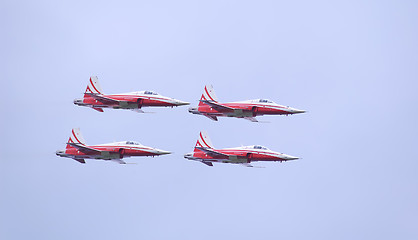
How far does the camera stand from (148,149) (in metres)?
162

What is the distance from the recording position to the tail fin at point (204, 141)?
168375 millimetres

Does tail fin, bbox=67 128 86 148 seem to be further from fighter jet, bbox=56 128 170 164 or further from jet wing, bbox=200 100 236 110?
jet wing, bbox=200 100 236 110

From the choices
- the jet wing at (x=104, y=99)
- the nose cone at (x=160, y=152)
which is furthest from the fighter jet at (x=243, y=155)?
the jet wing at (x=104, y=99)

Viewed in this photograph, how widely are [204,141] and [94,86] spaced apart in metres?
17.7

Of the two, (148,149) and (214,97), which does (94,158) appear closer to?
(148,149)

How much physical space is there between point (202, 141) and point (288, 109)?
44.8 ft

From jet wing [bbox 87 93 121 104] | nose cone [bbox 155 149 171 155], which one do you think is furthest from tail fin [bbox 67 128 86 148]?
nose cone [bbox 155 149 171 155]

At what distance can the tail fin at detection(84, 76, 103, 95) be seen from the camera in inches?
6521

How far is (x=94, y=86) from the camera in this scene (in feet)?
545

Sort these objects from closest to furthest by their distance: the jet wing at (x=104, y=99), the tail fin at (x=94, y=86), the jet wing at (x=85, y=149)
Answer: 1. the jet wing at (x=85, y=149)
2. the jet wing at (x=104, y=99)
3. the tail fin at (x=94, y=86)

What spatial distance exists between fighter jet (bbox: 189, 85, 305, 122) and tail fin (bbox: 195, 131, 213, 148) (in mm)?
4028

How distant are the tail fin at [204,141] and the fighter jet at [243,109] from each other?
4.03m

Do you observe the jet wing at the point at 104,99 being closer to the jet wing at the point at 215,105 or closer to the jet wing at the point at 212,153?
the jet wing at the point at 215,105

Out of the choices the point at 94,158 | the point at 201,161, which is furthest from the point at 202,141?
the point at 94,158
